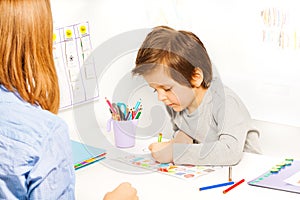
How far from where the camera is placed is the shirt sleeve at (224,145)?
1424mm

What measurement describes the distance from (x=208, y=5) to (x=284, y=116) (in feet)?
1.65

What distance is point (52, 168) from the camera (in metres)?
0.74

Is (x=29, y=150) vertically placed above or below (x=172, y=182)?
above

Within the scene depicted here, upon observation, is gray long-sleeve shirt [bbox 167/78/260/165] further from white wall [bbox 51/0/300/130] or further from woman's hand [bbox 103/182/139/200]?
woman's hand [bbox 103/182/139/200]

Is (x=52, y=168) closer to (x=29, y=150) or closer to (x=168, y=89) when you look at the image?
(x=29, y=150)

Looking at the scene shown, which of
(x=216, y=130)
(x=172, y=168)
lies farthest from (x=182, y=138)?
(x=172, y=168)

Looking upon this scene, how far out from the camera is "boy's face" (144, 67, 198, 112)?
151cm

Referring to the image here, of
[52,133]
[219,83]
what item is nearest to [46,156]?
[52,133]

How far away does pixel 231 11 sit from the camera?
1.78m

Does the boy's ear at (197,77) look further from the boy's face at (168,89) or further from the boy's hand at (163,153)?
the boy's hand at (163,153)

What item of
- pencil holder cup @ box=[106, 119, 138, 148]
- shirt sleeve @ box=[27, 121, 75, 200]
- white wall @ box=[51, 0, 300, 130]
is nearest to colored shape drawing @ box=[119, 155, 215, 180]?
pencil holder cup @ box=[106, 119, 138, 148]

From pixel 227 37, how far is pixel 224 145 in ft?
1.73

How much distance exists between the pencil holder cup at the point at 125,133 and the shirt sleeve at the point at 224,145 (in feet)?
0.74

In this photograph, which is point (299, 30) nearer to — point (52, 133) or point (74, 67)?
point (74, 67)
